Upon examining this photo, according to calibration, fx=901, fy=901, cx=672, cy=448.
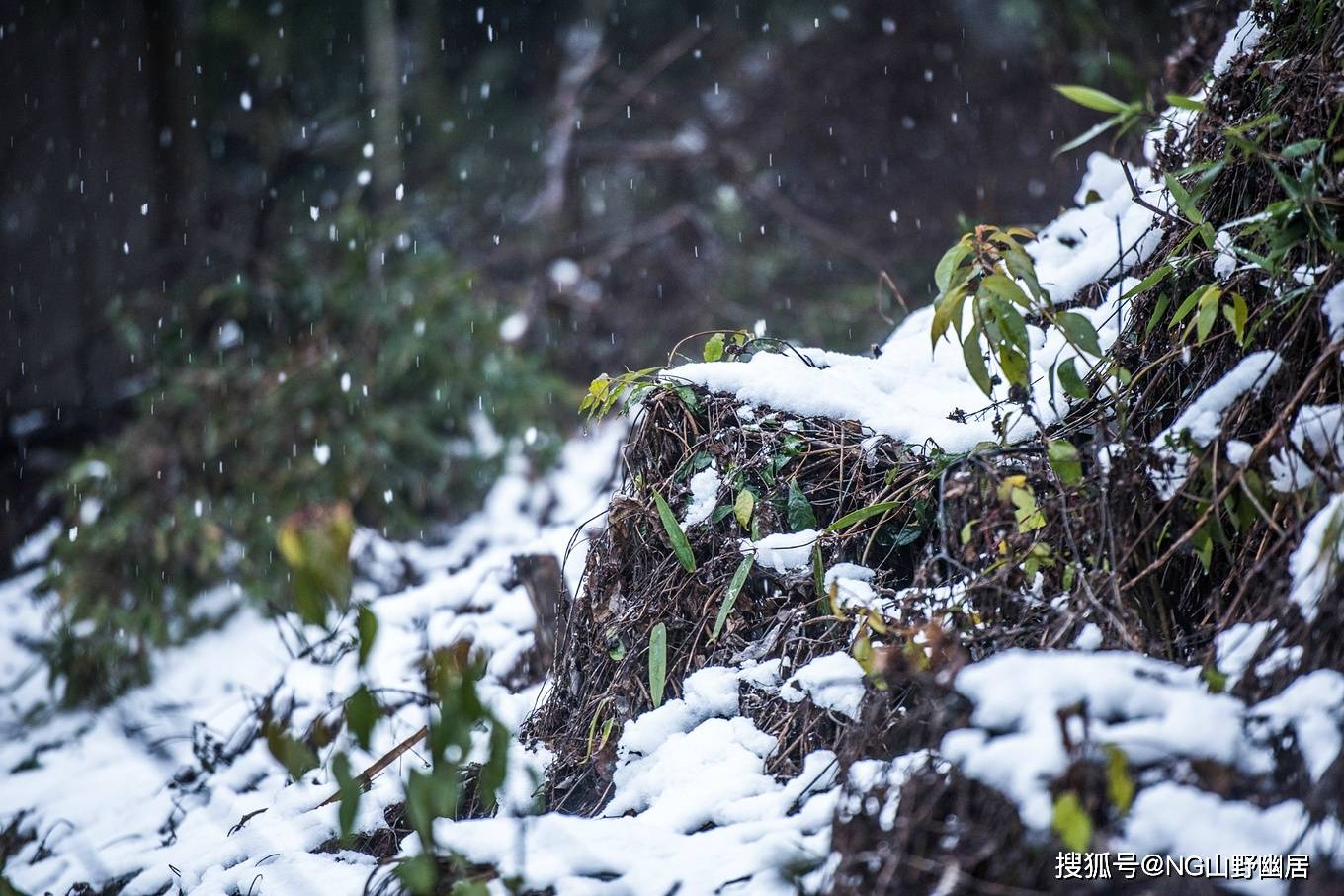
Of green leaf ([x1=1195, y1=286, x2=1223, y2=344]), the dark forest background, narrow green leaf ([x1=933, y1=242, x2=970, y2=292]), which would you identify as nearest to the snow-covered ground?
green leaf ([x1=1195, y1=286, x2=1223, y2=344])

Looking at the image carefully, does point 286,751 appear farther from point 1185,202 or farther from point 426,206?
point 426,206

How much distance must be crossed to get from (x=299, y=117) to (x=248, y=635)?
450 centimetres

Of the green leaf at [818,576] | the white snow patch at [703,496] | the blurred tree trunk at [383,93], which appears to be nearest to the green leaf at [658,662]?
the white snow patch at [703,496]

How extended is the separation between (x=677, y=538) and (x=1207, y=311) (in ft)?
3.49

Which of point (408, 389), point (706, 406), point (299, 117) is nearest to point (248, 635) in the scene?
point (408, 389)

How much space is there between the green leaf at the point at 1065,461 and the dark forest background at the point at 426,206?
2.50m

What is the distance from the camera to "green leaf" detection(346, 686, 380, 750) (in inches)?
47.7

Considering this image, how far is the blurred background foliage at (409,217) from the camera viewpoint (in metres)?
4.52

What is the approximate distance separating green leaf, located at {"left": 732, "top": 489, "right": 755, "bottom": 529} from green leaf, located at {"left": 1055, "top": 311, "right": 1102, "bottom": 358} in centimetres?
69

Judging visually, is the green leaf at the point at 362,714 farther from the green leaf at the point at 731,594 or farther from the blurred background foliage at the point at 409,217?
the blurred background foliage at the point at 409,217

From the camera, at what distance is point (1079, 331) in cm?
160

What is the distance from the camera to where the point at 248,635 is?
14.3 ft

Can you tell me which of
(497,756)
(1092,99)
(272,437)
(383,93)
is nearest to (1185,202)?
(1092,99)

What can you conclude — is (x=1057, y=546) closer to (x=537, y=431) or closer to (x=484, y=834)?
(x=484, y=834)
